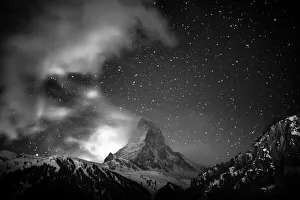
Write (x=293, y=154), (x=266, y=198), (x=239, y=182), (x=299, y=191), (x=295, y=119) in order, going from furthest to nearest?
1. (x=239, y=182)
2. (x=295, y=119)
3. (x=293, y=154)
4. (x=266, y=198)
5. (x=299, y=191)

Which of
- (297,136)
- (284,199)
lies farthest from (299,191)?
(297,136)

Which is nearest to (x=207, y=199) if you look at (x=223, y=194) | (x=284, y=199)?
(x=223, y=194)

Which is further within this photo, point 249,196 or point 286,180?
point 249,196

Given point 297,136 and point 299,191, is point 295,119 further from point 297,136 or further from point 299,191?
point 299,191

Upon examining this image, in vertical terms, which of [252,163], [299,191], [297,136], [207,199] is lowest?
[207,199]

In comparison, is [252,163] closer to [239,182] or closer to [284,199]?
[239,182]

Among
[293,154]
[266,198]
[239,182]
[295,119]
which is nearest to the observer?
[266,198]

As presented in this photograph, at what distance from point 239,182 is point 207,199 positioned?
32565 millimetres

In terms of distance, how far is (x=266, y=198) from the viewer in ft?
471

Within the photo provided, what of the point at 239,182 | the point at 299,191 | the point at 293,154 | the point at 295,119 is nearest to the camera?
the point at 299,191

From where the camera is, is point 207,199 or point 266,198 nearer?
point 266,198

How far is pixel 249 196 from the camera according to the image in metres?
158

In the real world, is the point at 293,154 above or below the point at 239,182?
above

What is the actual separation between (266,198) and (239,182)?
43410 mm
